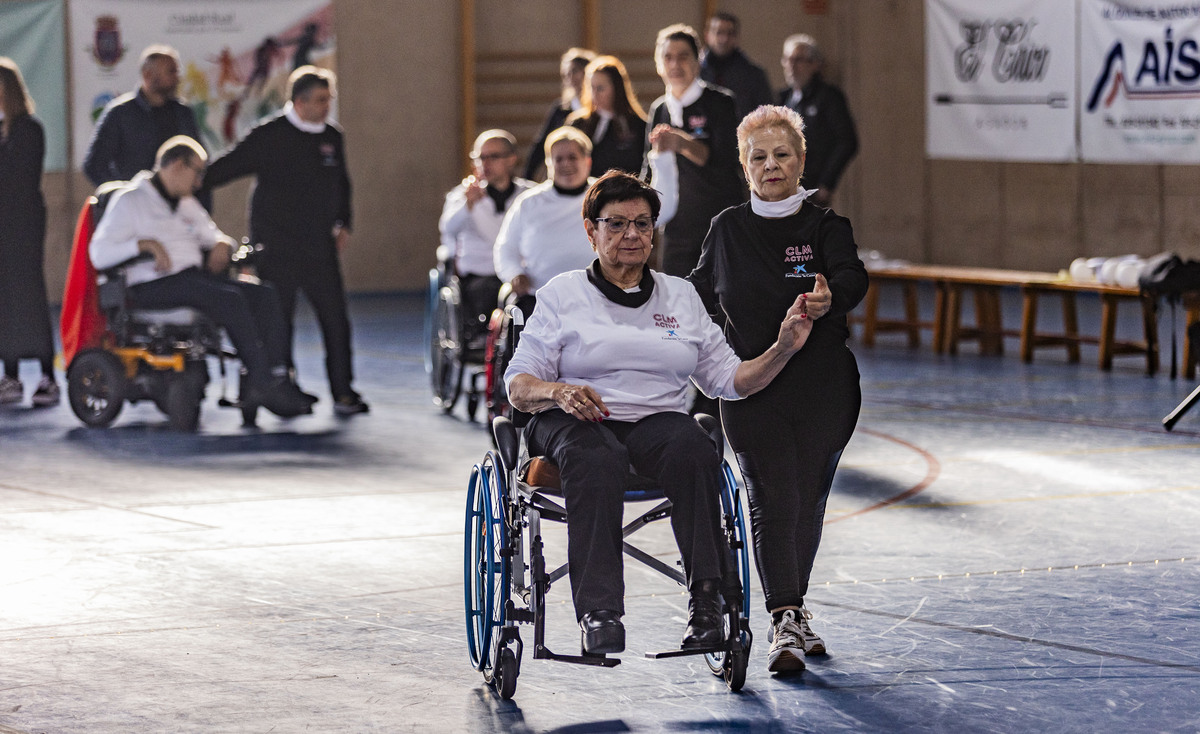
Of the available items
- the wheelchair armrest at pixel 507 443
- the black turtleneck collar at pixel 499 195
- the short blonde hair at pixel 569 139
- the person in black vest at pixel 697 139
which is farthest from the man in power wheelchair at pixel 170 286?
the wheelchair armrest at pixel 507 443

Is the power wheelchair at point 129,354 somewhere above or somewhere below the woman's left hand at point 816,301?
below

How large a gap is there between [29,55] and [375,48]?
2.39 meters

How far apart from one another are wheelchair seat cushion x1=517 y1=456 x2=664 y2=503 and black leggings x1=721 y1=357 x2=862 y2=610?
1.23 feet

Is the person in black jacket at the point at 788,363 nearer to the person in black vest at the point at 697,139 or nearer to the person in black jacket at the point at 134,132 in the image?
the person in black vest at the point at 697,139

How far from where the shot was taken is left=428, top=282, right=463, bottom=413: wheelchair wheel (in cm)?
718

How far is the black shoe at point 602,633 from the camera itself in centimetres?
315

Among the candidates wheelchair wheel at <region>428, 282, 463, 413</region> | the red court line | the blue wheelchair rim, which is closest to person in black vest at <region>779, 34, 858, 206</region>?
wheelchair wheel at <region>428, 282, 463, 413</region>

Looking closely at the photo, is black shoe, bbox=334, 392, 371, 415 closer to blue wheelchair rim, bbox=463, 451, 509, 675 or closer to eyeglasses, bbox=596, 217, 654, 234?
blue wheelchair rim, bbox=463, 451, 509, 675

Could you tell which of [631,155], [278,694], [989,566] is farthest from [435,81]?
[278,694]

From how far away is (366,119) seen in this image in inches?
495

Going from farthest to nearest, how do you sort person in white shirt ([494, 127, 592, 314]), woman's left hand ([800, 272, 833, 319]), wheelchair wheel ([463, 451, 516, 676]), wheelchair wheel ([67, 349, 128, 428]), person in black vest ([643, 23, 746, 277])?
wheelchair wheel ([67, 349, 128, 428])
person in black vest ([643, 23, 746, 277])
person in white shirt ([494, 127, 592, 314])
woman's left hand ([800, 272, 833, 319])
wheelchair wheel ([463, 451, 516, 676])

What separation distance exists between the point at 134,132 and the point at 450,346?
6.53ft

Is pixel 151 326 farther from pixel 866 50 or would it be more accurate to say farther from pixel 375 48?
pixel 866 50

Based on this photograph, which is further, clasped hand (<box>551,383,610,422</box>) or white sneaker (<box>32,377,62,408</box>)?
white sneaker (<box>32,377,62,408</box>)
